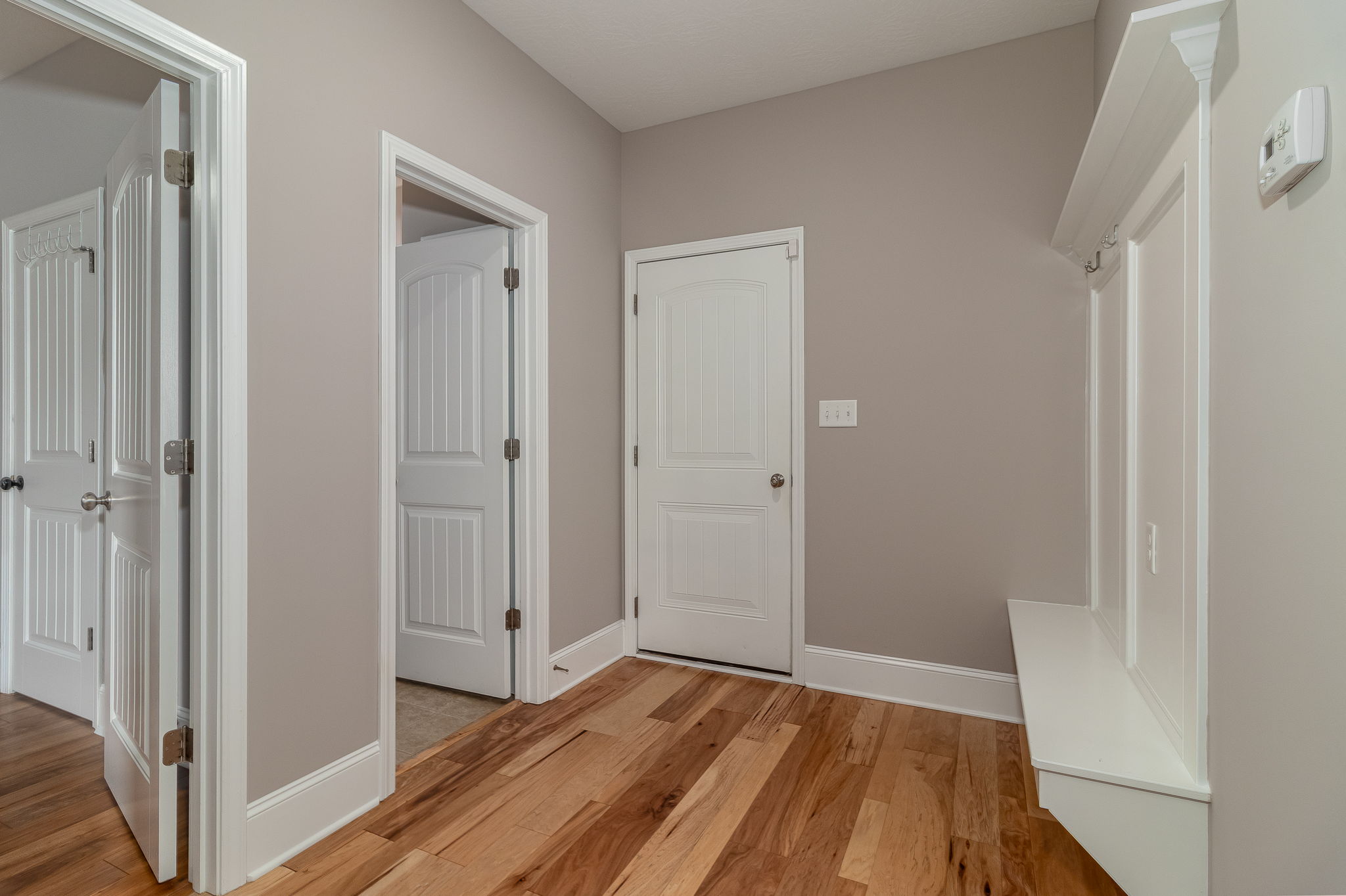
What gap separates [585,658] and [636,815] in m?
1.20

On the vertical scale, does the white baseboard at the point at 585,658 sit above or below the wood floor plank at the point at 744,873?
above

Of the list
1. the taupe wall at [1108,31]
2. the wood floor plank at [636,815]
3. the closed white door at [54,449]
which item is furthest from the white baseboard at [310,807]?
the taupe wall at [1108,31]

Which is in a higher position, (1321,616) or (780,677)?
(1321,616)

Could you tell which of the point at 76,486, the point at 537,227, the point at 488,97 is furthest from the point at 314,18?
the point at 76,486

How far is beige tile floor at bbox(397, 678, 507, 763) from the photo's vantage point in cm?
249

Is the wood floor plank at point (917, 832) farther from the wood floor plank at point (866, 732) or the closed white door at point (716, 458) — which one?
the closed white door at point (716, 458)

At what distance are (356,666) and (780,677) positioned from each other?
190cm

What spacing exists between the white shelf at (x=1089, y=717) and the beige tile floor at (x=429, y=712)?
2040 millimetres

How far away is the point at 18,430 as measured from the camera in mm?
2871

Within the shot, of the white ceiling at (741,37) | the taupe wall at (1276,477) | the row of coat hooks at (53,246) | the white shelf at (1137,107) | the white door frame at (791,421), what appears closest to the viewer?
the taupe wall at (1276,477)

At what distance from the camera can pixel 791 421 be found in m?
3.09

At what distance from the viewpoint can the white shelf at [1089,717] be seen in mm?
1381

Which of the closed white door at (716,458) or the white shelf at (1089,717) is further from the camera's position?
the closed white door at (716,458)

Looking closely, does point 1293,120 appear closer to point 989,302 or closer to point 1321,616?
point 1321,616
